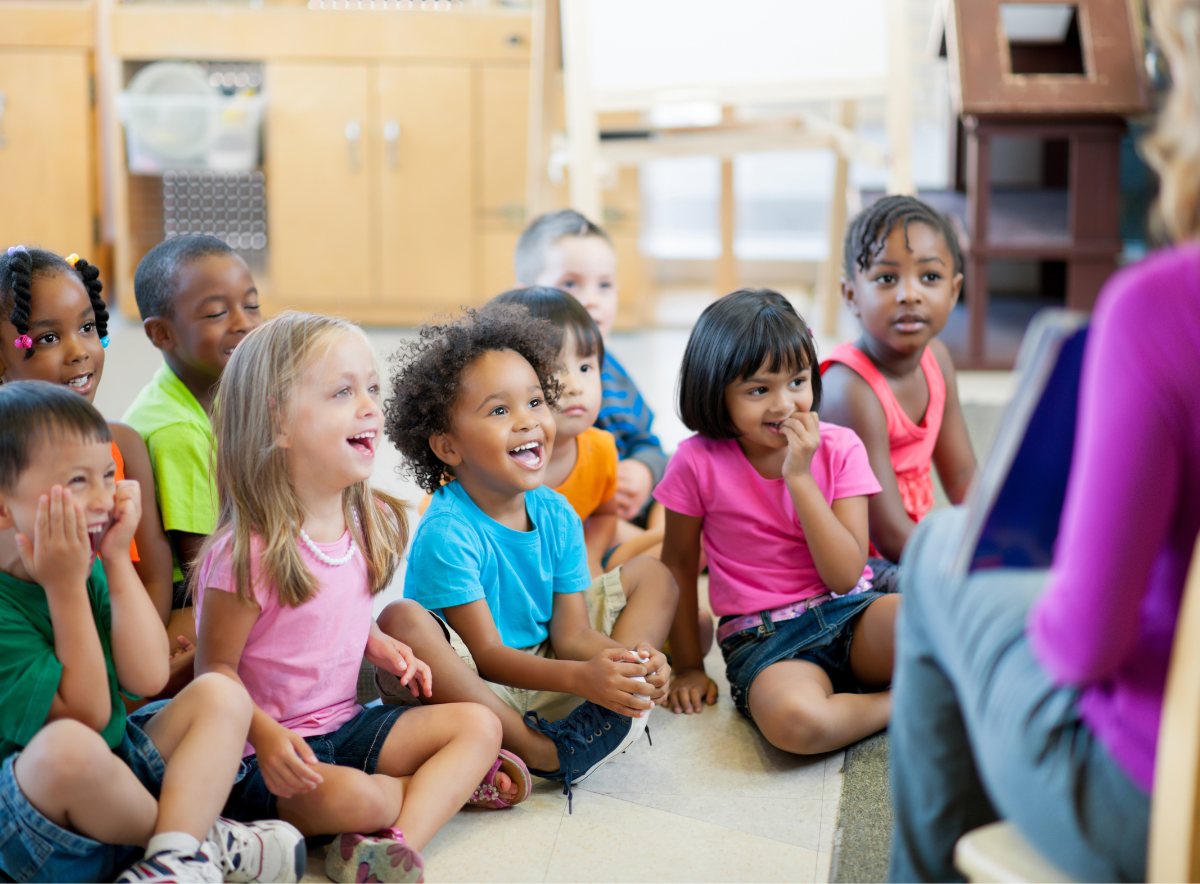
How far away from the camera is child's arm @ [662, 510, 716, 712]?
1342 mm

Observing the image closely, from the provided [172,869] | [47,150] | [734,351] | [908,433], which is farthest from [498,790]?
[47,150]

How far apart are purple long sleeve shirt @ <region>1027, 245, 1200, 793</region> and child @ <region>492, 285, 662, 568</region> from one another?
0.86m

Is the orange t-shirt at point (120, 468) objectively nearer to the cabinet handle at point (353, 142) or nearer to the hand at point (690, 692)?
the hand at point (690, 692)

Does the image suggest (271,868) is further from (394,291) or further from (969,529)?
(394,291)

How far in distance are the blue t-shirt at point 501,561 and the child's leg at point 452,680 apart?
4cm

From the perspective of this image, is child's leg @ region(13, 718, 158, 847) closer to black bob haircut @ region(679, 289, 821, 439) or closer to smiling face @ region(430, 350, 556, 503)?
smiling face @ region(430, 350, 556, 503)

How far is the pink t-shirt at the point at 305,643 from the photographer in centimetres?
103

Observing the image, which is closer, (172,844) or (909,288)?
(172,844)

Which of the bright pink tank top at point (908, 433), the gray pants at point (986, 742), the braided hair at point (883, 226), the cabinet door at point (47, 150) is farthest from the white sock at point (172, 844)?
the cabinet door at point (47, 150)

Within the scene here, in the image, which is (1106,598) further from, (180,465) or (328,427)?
(180,465)

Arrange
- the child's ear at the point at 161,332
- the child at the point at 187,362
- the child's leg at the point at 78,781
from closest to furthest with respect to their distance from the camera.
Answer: the child's leg at the point at 78,781 → the child at the point at 187,362 → the child's ear at the point at 161,332

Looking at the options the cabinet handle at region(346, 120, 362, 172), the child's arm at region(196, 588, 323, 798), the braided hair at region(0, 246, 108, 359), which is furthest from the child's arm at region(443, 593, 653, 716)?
the cabinet handle at region(346, 120, 362, 172)

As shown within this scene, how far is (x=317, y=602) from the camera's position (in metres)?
1.05

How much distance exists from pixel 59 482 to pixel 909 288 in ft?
3.46
